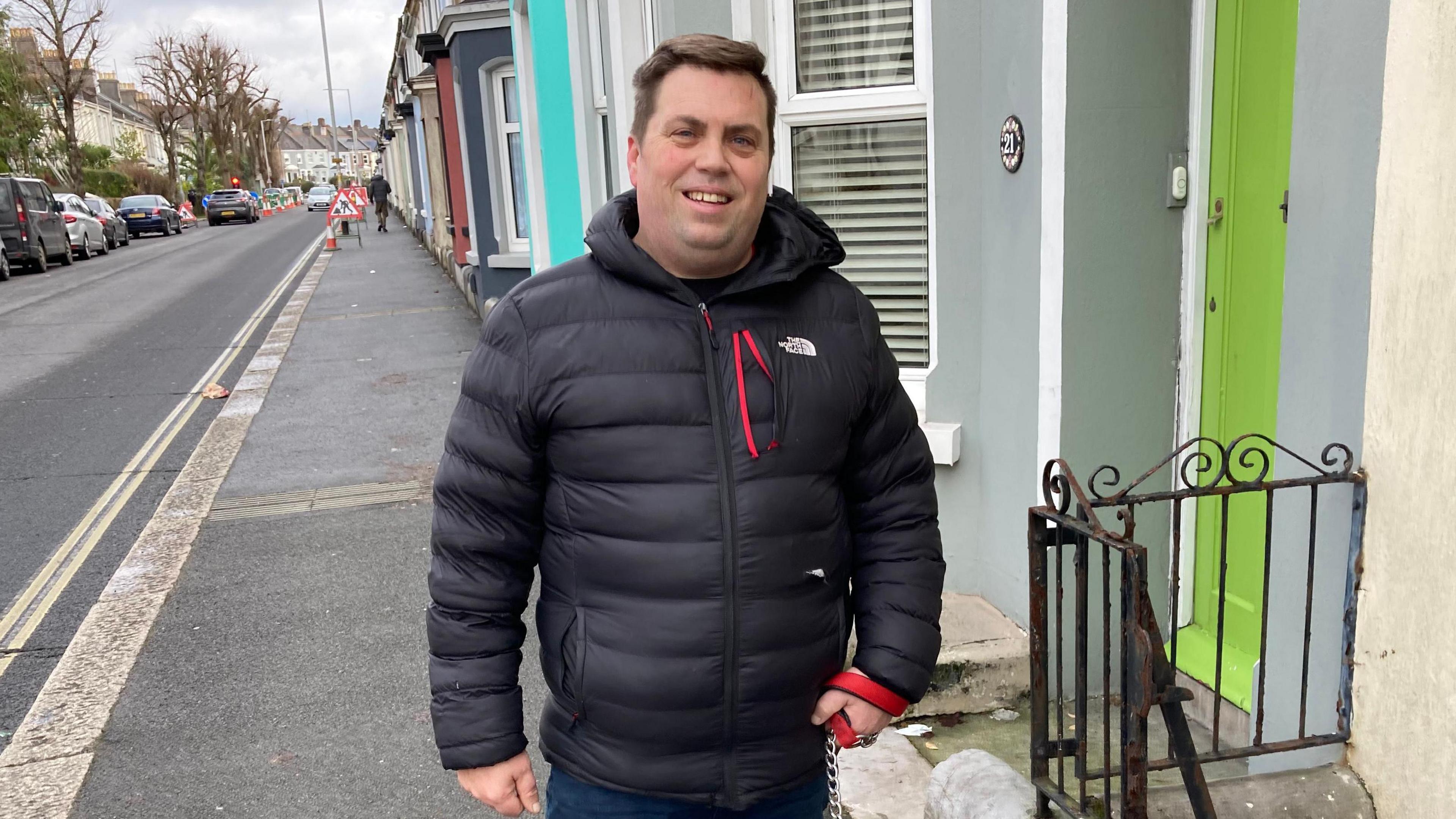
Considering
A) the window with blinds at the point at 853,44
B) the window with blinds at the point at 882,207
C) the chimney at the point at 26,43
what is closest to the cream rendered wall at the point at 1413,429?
the window with blinds at the point at 882,207

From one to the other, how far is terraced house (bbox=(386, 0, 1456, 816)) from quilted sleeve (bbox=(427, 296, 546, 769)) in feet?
4.19

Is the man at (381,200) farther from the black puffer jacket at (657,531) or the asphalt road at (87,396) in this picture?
the black puffer jacket at (657,531)

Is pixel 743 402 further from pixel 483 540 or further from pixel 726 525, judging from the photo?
pixel 483 540

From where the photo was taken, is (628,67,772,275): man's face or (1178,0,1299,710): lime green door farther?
(1178,0,1299,710): lime green door

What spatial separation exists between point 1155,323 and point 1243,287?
0.32 meters

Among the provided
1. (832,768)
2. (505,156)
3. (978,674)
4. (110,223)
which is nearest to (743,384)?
(832,768)

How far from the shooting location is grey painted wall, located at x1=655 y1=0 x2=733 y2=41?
467 cm

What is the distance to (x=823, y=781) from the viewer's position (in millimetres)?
2199

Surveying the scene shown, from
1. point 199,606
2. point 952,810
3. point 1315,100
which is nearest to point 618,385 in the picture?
point 952,810

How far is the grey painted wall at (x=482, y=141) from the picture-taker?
48.0ft

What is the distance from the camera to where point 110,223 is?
3441 centimetres

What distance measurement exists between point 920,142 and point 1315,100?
187 cm

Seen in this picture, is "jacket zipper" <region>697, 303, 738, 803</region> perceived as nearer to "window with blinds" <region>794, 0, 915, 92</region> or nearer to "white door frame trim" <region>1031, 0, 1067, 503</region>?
"white door frame trim" <region>1031, 0, 1067, 503</region>

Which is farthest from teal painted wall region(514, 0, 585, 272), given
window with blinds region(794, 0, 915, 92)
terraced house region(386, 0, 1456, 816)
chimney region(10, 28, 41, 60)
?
chimney region(10, 28, 41, 60)
